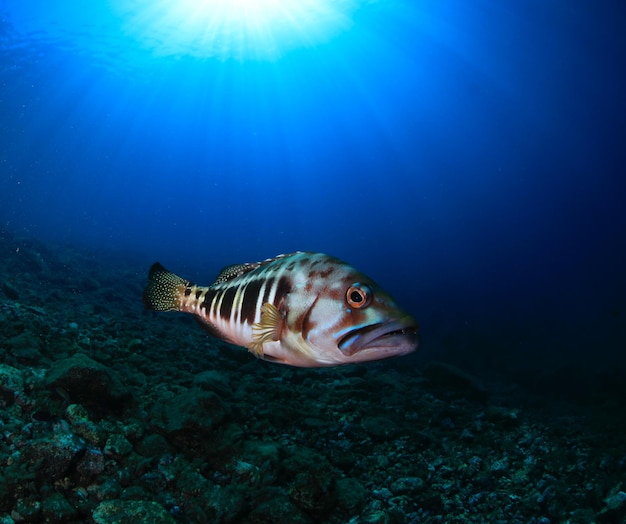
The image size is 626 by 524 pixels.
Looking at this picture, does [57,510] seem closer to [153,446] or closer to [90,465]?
[90,465]

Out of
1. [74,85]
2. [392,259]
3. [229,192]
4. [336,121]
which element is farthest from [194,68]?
[229,192]

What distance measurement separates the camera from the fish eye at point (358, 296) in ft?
6.00

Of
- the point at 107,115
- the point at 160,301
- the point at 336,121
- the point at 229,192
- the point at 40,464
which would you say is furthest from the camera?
the point at 229,192

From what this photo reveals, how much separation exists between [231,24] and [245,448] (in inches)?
1970

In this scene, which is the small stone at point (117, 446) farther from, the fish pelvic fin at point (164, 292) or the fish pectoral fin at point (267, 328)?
the fish pectoral fin at point (267, 328)

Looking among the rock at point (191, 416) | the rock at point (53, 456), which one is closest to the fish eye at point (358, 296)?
the rock at point (191, 416)

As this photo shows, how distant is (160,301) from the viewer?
2945 millimetres

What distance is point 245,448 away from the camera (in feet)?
11.7

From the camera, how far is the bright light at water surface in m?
36.9

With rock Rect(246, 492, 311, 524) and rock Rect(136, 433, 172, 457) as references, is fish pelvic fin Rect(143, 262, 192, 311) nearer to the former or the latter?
rock Rect(136, 433, 172, 457)

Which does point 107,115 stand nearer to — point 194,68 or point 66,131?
point 66,131

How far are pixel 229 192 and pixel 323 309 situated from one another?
139 m

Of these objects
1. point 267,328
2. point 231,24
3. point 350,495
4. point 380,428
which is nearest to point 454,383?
point 380,428

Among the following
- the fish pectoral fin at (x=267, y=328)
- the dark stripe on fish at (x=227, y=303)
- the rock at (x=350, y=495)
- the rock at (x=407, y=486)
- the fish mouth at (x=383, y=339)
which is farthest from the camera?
the rock at (x=407, y=486)
